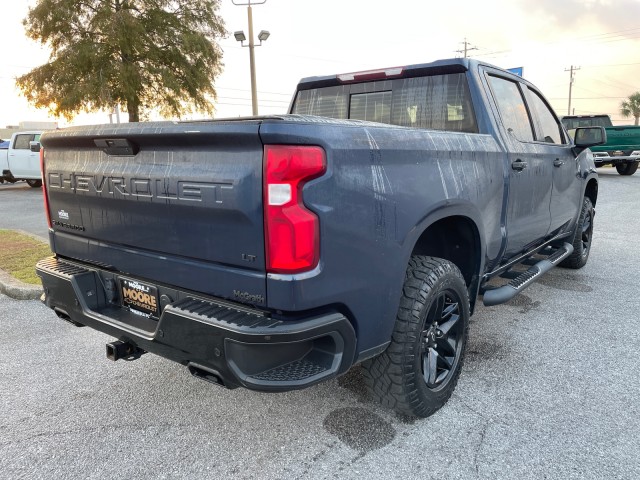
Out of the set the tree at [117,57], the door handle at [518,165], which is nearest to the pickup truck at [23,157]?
the tree at [117,57]

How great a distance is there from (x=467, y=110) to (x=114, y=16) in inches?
873

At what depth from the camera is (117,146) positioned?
2.30m

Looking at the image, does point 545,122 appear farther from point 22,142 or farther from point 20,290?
point 22,142

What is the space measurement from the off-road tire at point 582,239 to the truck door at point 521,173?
4.66 feet

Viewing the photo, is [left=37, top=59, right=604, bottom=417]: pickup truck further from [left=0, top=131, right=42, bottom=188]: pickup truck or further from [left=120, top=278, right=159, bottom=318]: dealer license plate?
[left=0, top=131, right=42, bottom=188]: pickup truck

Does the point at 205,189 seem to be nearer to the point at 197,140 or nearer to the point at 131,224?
the point at 197,140

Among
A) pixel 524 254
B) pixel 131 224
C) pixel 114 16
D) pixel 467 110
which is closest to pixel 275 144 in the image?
pixel 131 224

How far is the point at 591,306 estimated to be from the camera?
14.3 ft

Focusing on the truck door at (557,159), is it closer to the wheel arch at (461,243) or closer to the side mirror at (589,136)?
the side mirror at (589,136)

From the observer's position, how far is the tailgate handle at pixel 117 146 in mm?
2244

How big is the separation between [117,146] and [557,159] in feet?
11.3

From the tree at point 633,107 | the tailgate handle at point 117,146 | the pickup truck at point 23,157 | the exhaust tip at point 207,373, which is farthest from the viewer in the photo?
the tree at point 633,107

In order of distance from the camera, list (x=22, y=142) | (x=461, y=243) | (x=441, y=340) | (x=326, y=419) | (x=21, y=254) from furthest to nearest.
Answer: (x=22, y=142)
(x=21, y=254)
(x=461, y=243)
(x=441, y=340)
(x=326, y=419)

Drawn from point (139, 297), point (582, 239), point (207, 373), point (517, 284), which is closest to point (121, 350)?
point (139, 297)
